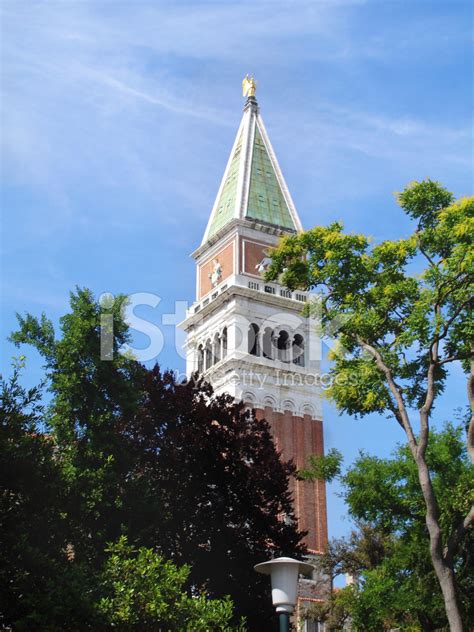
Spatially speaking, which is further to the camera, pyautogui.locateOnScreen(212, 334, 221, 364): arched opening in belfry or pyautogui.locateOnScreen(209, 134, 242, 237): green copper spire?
pyautogui.locateOnScreen(209, 134, 242, 237): green copper spire

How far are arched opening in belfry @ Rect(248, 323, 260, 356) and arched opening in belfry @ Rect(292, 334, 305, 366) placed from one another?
131 inches

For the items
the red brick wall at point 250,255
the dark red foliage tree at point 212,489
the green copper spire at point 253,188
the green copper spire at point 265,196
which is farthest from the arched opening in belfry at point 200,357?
the dark red foliage tree at point 212,489

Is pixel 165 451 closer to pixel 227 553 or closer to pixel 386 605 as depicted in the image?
pixel 227 553

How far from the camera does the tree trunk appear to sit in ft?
69.5

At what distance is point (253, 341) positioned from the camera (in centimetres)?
6594

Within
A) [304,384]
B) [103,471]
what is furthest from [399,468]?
[304,384]

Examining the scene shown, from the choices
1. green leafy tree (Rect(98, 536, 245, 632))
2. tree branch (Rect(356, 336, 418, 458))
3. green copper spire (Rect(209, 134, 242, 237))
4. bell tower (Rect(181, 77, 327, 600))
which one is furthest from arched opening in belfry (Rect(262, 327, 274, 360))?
green leafy tree (Rect(98, 536, 245, 632))

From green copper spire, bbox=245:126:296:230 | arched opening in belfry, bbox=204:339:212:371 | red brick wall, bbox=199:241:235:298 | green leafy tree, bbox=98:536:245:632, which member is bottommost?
green leafy tree, bbox=98:536:245:632

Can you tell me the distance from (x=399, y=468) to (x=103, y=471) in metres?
11.2

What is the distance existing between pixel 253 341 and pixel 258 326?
1278 millimetres

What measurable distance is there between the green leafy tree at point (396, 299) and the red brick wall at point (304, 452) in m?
35.9

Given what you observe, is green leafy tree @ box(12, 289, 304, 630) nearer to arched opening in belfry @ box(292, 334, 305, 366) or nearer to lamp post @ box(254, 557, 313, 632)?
lamp post @ box(254, 557, 313, 632)

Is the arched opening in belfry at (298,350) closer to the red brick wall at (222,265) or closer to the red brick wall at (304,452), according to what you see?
the red brick wall at (304,452)

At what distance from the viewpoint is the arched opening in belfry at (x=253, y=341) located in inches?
2591
